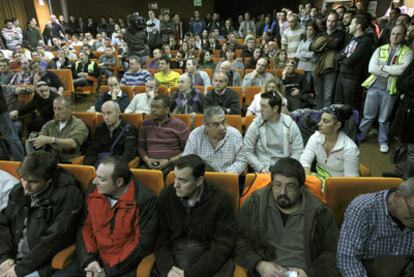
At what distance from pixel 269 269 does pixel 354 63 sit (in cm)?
327

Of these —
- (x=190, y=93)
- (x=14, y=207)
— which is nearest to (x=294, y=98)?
(x=190, y=93)

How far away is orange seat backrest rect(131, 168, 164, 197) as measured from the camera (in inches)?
→ 80.4

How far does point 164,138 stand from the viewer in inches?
117

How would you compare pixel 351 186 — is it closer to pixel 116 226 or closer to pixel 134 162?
pixel 116 226

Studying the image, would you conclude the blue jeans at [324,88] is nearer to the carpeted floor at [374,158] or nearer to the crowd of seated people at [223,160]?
the crowd of seated people at [223,160]

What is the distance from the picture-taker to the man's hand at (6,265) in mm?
1785

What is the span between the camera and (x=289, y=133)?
2617 millimetres

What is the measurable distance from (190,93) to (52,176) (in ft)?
7.40

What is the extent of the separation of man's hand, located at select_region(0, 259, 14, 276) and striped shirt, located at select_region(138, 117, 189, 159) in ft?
4.50

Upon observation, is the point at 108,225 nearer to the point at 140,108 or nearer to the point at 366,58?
the point at 140,108

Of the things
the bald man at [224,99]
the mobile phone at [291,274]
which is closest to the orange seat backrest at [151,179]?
the mobile phone at [291,274]

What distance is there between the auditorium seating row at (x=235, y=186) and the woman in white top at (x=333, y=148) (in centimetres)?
43

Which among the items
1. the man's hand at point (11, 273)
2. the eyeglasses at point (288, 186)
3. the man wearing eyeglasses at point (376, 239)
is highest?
the eyeglasses at point (288, 186)

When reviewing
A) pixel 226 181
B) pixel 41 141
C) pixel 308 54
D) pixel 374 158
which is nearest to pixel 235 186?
pixel 226 181
